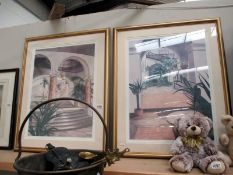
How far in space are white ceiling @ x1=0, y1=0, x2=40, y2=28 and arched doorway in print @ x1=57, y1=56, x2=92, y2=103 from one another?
3.27ft

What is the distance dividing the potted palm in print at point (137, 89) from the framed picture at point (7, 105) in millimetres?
697

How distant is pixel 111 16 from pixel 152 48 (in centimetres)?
32

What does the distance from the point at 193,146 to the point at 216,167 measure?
0.13 meters

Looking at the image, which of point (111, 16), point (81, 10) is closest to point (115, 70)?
point (111, 16)

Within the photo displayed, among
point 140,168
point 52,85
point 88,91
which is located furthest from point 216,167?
point 52,85

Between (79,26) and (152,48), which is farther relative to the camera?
(79,26)

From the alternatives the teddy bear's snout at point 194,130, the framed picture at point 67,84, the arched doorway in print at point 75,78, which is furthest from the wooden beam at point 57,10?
the teddy bear's snout at point 194,130

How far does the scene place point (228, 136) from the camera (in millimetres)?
831

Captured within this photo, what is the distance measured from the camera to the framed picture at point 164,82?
0.92 metres

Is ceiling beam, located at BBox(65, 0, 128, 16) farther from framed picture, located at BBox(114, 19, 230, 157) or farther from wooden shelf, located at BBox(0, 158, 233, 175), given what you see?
wooden shelf, located at BBox(0, 158, 233, 175)

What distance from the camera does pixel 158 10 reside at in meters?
1.10

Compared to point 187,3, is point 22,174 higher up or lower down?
lower down

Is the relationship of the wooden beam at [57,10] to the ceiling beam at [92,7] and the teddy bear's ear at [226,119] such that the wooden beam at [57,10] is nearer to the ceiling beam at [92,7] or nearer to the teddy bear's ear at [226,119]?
the ceiling beam at [92,7]

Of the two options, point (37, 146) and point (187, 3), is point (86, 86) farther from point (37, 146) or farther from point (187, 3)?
point (187, 3)
